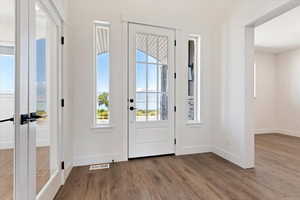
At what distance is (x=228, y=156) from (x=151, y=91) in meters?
1.91

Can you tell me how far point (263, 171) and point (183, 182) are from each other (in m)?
1.40

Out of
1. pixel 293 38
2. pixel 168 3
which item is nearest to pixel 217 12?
pixel 168 3

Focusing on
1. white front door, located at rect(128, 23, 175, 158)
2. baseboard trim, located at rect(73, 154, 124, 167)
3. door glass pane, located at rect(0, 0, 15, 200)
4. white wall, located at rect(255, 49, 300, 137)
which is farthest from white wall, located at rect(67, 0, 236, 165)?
white wall, located at rect(255, 49, 300, 137)

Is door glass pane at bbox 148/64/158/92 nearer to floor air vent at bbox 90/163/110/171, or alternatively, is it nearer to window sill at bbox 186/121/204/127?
window sill at bbox 186/121/204/127

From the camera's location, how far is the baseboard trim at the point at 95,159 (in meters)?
2.75

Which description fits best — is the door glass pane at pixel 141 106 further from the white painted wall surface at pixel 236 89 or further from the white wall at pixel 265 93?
the white wall at pixel 265 93

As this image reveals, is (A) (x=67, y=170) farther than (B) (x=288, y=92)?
No

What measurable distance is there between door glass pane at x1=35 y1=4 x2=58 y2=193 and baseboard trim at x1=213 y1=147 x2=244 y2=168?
9.33 ft

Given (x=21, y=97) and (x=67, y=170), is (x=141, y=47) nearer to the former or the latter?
(x=21, y=97)

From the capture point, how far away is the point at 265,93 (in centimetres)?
536

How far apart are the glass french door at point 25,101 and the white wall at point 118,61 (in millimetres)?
844

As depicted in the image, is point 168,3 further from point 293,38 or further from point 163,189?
point 293,38

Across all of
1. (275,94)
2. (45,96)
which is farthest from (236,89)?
(275,94)

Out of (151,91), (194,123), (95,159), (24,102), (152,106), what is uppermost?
(151,91)
